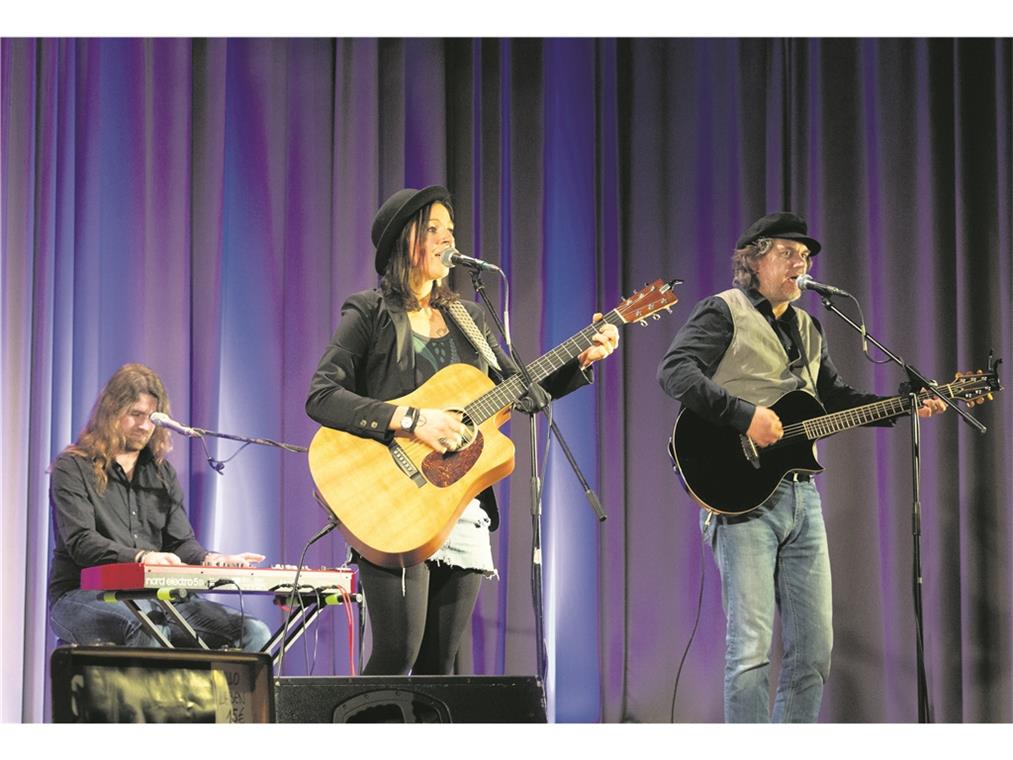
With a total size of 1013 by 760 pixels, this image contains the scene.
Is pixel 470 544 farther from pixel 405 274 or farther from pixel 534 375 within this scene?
pixel 405 274

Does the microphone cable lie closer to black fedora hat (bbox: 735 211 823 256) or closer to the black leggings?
black fedora hat (bbox: 735 211 823 256)

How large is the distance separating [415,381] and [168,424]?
4.28ft

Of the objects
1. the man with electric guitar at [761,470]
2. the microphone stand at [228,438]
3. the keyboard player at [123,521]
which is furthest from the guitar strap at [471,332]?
the keyboard player at [123,521]

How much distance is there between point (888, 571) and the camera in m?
4.93

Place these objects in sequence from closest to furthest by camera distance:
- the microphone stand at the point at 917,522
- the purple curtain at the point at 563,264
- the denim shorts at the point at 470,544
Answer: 1. the denim shorts at the point at 470,544
2. the microphone stand at the point at 917,522
3. the purple curtain at the point at 563,264

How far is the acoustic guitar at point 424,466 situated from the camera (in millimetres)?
3246

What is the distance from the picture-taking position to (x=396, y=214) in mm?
3453

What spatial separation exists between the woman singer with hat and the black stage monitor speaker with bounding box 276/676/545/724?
0.34 meters

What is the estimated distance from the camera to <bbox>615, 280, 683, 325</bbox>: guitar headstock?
363 cm

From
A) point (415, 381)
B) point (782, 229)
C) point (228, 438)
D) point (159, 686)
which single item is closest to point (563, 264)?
point (782, 229)

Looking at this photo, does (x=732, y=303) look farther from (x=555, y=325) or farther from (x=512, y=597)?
(x=512, y=597)

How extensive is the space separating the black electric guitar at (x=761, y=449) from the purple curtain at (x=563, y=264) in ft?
3.90

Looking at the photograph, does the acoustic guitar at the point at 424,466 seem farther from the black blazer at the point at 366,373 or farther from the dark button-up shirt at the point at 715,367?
the dark button-up shirt at the point at 715,367

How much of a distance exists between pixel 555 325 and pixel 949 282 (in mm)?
1613
